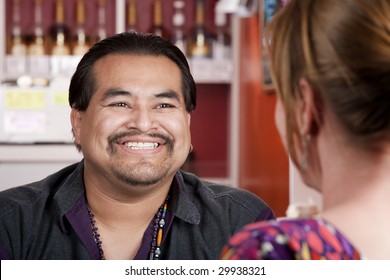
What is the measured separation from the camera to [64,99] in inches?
134

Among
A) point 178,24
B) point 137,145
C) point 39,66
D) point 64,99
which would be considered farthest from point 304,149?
point 178,24

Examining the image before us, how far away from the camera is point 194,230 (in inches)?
52.9

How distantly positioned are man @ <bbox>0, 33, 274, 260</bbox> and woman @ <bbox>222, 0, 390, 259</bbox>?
65 cm

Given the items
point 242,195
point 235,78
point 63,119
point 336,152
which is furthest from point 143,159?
point 235,78

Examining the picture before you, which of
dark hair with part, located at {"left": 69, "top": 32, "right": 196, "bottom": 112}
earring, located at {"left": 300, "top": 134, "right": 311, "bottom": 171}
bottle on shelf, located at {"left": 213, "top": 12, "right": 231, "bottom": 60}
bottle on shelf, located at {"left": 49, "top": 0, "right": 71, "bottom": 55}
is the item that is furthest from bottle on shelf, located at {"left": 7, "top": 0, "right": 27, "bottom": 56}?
earring, located at {"left": 300, "top": 134, "right": 311, "bottom": 171}

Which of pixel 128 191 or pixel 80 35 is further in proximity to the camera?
pixel 80 35

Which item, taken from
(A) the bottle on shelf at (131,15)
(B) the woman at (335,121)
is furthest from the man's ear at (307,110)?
(A) the bottle on shelf at (131,15)

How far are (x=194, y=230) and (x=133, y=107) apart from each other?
0.94 ft

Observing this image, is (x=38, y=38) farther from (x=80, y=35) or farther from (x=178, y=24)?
(x=178, y=24)

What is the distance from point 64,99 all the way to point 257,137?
40.6 inches

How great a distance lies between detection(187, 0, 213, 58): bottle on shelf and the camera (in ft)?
13.0

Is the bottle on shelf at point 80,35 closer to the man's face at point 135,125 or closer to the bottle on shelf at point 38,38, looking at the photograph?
the bottle on shelf at point 38,38

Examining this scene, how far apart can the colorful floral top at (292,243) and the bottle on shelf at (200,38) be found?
334 centimetres

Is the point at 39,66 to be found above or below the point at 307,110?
below
